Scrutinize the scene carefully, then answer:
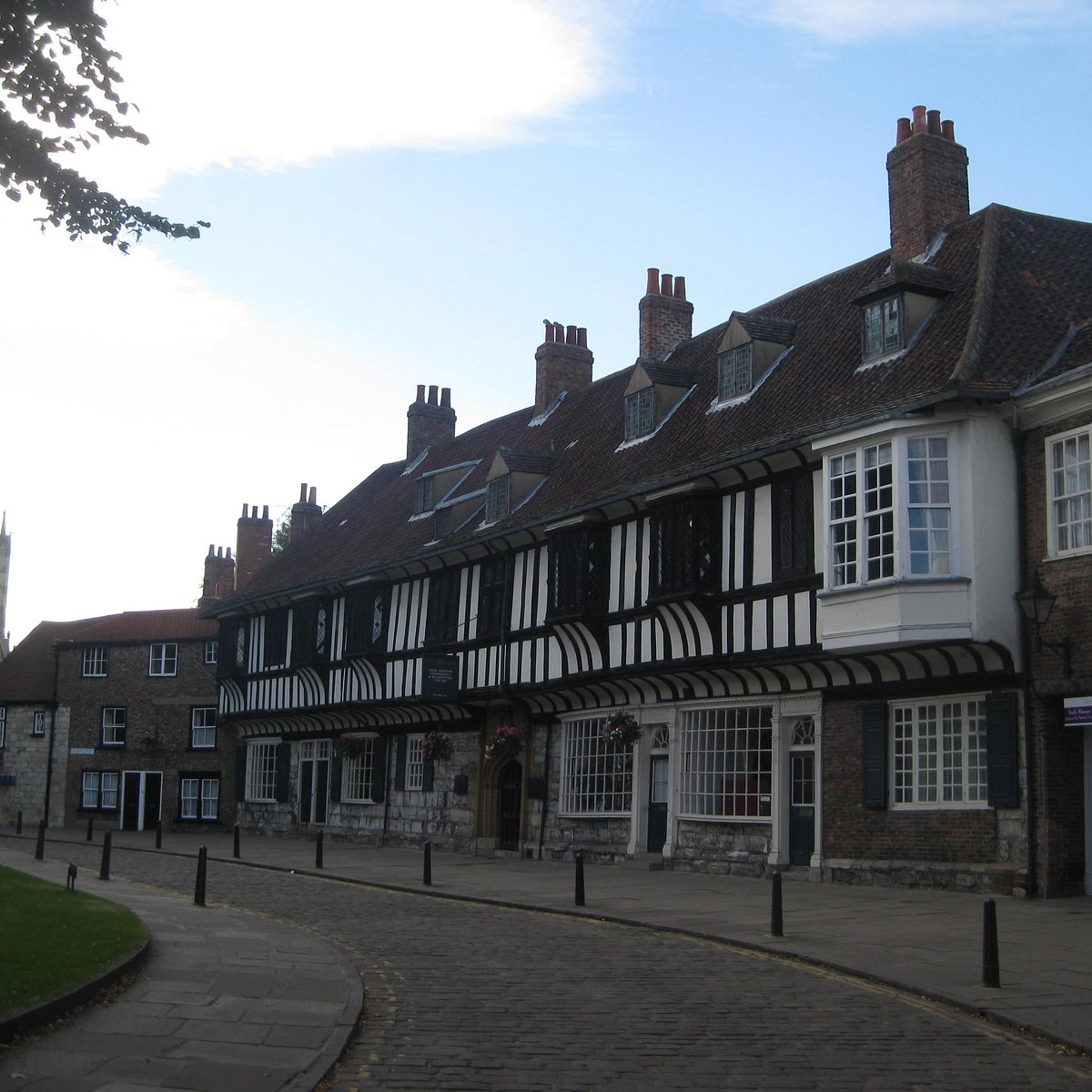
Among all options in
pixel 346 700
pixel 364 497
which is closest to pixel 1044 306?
pixel 346 700

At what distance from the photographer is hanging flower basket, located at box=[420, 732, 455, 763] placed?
3172 cm

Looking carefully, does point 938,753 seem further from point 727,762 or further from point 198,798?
point 198,798

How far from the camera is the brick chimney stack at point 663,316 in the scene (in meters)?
31.1

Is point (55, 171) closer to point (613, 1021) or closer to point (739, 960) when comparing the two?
point (613, 1021)

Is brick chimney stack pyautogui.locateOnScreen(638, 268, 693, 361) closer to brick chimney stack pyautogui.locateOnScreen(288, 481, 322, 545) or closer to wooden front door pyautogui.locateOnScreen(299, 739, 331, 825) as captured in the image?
wooden front door pyautogui.locateOnScreen(299, 739, 331, 825)

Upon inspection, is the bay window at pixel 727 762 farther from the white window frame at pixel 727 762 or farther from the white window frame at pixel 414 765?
the white window frame at pixel 414 765

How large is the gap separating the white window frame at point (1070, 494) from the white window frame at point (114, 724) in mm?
34610

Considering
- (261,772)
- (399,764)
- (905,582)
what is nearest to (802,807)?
(905,582)

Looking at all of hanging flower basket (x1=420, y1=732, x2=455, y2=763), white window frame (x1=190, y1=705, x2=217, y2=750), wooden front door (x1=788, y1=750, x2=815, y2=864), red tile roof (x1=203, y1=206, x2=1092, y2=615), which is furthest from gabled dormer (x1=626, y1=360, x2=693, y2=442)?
white window frame (x1=190, y1=705, x2=217, y2=750)

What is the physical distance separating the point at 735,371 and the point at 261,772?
22867 millimetres

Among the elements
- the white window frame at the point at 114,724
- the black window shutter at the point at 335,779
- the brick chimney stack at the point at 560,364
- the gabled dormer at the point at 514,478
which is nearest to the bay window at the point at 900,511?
the gabled dormer at the point at 514,478

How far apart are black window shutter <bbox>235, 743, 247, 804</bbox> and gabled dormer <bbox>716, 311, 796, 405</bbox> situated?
2330 cm

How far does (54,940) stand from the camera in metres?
11.9

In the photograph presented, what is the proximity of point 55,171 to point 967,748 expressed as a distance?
13.9 m
